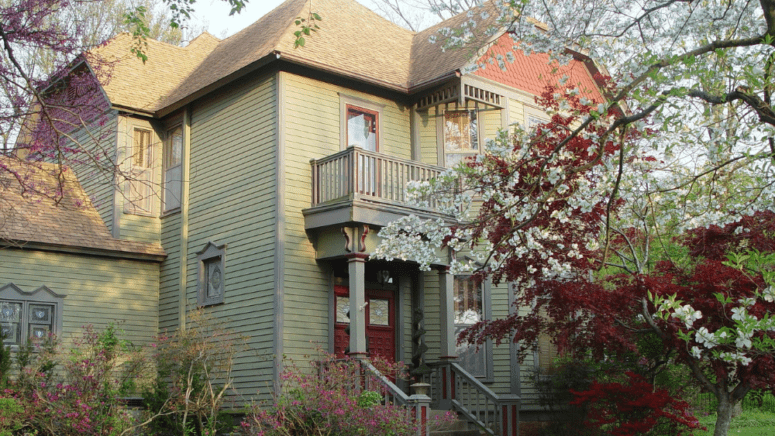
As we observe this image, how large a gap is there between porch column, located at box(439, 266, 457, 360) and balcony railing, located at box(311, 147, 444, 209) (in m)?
1.42

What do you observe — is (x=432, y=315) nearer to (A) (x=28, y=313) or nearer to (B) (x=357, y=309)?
(B) (x=357, y=309)

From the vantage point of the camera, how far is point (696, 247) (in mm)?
11727

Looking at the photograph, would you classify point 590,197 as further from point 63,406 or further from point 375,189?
point 63,406

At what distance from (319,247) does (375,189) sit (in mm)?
1503

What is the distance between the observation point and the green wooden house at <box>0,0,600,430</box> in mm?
14352

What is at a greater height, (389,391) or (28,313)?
(28,313)

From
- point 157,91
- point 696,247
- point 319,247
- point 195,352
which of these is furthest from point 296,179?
point 696,247

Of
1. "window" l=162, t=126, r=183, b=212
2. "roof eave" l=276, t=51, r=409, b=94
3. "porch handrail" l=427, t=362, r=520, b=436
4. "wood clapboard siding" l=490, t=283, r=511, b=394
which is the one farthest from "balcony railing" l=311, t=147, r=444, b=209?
"window" l=162, t=126, r=183, b=212

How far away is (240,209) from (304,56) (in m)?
3.11

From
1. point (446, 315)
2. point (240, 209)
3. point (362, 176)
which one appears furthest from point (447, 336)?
point (240, 209)

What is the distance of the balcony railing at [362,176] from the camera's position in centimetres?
1400

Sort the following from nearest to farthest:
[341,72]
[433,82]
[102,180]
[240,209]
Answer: [341,72], [240,209], [433,82], [102,180]

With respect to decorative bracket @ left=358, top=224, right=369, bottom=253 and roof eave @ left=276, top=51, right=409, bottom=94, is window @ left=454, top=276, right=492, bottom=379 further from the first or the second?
roof eave @ left=276, top=51, right=409, bottom=94

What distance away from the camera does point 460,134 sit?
55.3 ft
